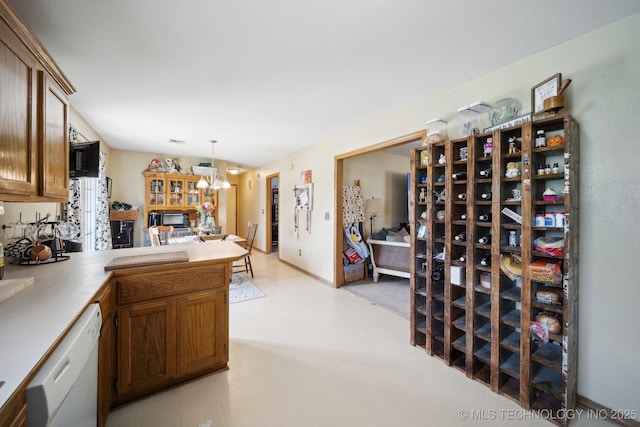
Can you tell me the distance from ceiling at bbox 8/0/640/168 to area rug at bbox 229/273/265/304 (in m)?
2.42

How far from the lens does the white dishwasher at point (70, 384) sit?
680 millimetres

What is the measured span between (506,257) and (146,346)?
8.35 feet

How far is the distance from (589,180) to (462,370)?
5.34 ft

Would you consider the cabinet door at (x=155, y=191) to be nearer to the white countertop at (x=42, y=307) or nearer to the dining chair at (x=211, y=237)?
the dining chair at (x=211, y=237)

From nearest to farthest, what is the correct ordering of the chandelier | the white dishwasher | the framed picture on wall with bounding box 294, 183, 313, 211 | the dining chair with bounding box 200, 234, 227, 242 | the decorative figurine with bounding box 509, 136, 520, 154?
the white dishwasher, the decorative figurine with bounding box 509, 136, 520, 154, the dining chair with bounding box 200, 234, 227, 242, the chandelier, the framed picture on wall with bounding box 294, 183, 313, 211

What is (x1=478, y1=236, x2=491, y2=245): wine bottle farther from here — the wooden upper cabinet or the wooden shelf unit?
the wooden shelf unit

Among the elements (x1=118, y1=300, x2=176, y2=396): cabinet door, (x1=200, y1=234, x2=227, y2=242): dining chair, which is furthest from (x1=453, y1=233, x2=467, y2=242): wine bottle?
(x1=200, y1=234, x2=227, y2=242): dining chair

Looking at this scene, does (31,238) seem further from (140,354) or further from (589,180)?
(589,180)

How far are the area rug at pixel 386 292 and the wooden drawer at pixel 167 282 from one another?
87.0 inches

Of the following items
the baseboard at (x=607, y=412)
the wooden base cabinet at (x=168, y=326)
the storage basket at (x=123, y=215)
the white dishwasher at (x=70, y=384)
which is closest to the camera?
the white dishwasher at (x=70, y=384)

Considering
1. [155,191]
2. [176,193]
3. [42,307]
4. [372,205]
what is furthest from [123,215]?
[372,205]

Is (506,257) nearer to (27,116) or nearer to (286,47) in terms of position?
(286,47)

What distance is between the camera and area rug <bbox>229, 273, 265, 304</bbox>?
137 inches

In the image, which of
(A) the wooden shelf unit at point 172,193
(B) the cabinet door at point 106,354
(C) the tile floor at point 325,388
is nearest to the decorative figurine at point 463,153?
(C) the tile floor at point 325,388
